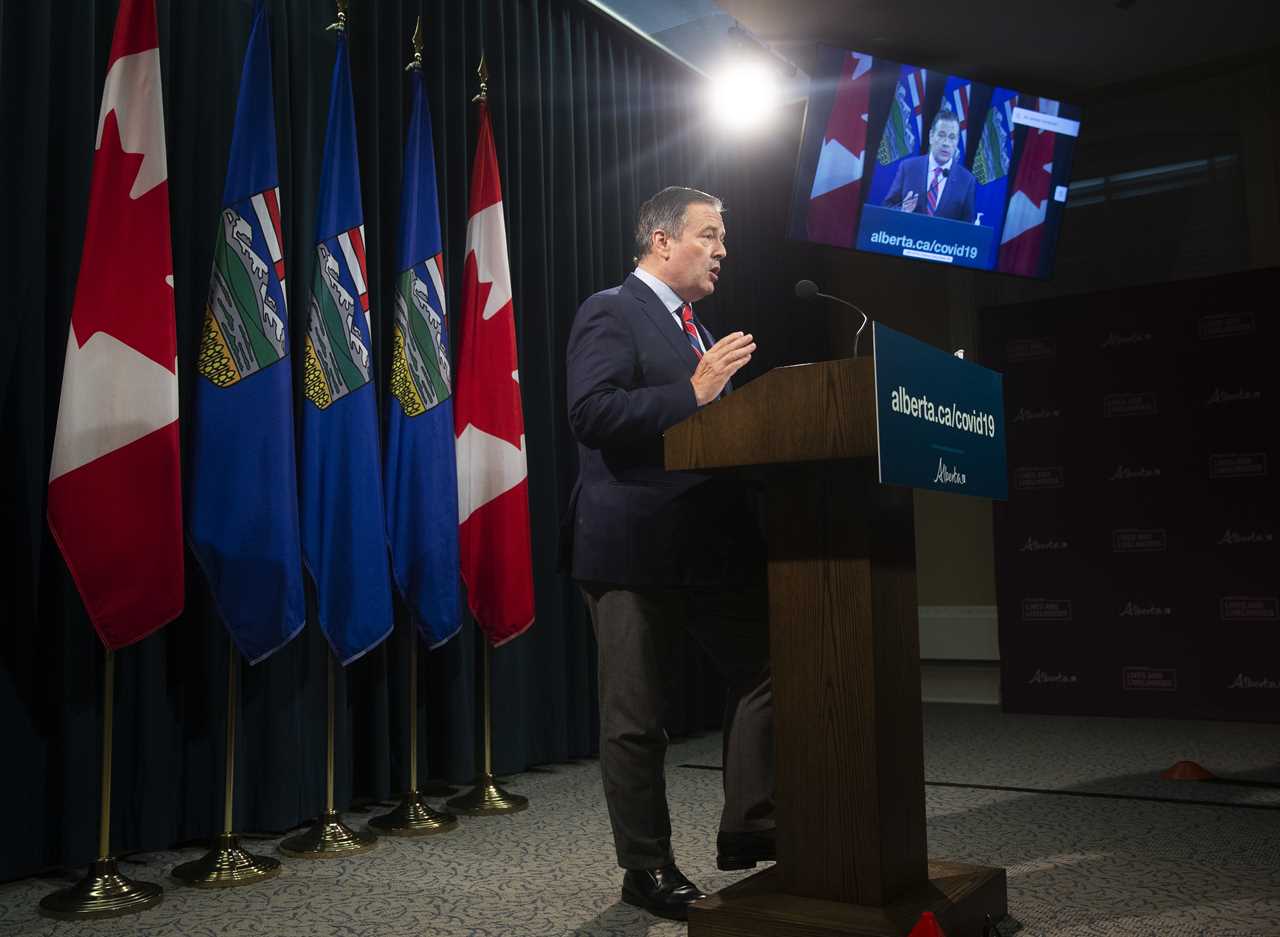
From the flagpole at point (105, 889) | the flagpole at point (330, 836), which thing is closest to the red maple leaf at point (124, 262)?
the flagpole at point (105, 889)

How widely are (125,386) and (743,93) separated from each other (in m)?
3.76

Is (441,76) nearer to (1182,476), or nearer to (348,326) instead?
(348,326)

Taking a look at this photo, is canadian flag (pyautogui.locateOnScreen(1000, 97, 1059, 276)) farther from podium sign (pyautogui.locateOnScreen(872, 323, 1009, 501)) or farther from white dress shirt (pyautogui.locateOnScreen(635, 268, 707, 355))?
podium sign (pyautogui.locateOnScreen(872, 323, 1009, 501))

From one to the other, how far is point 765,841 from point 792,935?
1.75 ft

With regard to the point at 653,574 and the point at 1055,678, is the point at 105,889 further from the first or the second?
the point at 1055,678

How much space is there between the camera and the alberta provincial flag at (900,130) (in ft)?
16.3

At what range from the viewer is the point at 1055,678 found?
545 cm

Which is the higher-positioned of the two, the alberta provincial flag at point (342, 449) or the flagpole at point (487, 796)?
the alberta provincial flag at point (342, 449)

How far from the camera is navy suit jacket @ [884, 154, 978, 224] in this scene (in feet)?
16.4

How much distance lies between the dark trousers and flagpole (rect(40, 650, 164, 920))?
3.70 feet

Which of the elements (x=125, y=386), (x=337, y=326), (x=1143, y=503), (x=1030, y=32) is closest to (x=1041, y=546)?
(x=1143, y=503)

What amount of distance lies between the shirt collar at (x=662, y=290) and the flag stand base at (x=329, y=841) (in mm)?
1692
